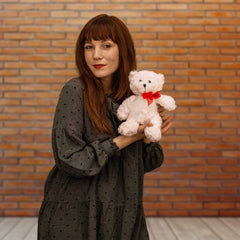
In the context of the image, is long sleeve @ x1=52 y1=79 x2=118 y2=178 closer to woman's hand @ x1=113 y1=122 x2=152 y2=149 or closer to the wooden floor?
woman's hand @ x1=113 y1=122 x2=152 y2=149

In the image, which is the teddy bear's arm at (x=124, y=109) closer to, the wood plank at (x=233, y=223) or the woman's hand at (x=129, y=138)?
the woman's hand at (x=129, y=138)

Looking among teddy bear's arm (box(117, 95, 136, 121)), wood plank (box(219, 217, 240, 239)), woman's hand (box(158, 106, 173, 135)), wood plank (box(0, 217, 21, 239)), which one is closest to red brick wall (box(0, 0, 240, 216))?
wood plank (box(0, 217, 21, 239))

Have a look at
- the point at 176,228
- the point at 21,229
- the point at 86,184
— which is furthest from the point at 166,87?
the point at 86,184

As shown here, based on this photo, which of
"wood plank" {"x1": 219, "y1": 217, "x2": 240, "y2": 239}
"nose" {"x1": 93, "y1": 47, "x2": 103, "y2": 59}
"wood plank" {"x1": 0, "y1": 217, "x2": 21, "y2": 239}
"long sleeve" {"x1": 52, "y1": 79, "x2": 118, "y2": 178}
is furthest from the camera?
"wood plank" {"x1": 219, "y1": 217, "x2": 240, "y2": 239}

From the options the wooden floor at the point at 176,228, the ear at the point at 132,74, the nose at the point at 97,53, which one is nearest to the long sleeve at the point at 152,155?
the ear at the point at 132,74

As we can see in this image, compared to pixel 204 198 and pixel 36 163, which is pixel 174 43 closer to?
pixel 204 198

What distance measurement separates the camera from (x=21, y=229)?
9.92ft

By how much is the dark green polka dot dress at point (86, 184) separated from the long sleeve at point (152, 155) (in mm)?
78

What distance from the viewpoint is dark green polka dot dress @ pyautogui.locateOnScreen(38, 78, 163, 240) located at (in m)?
1.18

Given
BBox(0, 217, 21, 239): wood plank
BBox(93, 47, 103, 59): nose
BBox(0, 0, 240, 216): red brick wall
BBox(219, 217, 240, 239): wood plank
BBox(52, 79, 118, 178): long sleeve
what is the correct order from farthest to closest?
1. BBox(0, 0, 240, 216): red brick wall
2. BBox(219, 217, 240, 239): wood plank
3. BBox(0, 217, 21, 239): wood plank
4. BBox(93, 47, 103, 59): nose
5. BBox(52, 79, 118, 178): long sleeve

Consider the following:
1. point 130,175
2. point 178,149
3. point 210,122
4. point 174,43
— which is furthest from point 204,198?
point 130,175

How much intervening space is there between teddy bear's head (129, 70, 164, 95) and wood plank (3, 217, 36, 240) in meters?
2.07

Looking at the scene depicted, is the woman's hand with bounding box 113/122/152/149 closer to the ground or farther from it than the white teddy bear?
closer to the ground

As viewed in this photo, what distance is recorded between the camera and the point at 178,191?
3.42m
